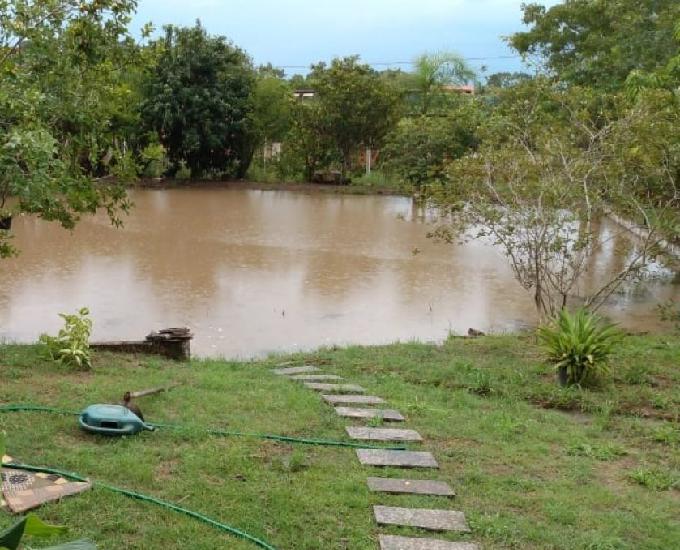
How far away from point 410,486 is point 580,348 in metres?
2.17

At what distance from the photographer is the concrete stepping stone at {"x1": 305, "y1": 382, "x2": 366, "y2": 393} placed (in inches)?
176

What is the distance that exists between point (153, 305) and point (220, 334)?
122 centimetres

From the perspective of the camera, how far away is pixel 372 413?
395 cm

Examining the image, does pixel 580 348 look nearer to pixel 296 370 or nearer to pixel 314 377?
pixel 314 377

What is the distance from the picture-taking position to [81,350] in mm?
4680

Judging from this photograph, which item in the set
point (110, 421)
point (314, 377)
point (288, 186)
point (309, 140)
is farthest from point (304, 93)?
point (110, 421)

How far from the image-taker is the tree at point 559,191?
19.8 feet

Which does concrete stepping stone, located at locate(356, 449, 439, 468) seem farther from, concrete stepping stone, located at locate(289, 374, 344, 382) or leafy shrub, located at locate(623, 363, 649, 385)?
leafy shrub, located at locate(623, 363, 649, 385)

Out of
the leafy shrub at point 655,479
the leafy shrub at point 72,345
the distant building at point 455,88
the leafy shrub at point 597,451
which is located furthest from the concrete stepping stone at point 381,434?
the distant building at point 455,88

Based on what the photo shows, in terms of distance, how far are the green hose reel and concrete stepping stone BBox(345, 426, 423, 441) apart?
100 cm

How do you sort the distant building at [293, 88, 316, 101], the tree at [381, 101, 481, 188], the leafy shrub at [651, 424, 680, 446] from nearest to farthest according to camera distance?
1. the leafy shrub at [651, 424, 680, 446]
2. the tree at [381, 101, 481, 188]
3. the distant building at [293, 88, 316, 101]

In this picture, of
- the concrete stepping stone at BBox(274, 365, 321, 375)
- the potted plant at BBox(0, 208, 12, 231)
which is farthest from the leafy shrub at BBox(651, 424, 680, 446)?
the potted plant at BBox(0, 208, 12, 231)

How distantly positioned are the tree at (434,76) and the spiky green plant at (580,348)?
57.6 feet

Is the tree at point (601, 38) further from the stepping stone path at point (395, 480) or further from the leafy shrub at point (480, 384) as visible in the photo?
the stepping stone path at point (395, 480)
